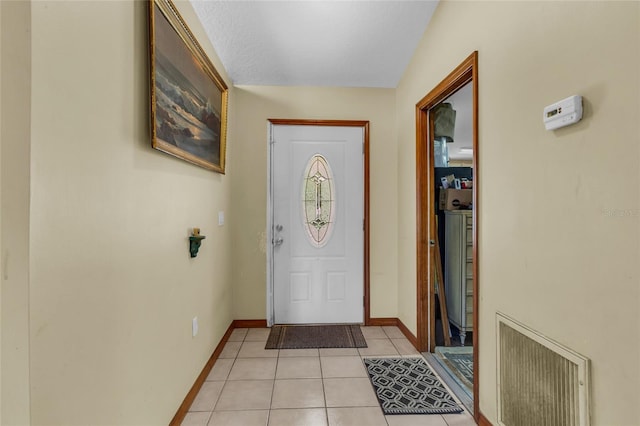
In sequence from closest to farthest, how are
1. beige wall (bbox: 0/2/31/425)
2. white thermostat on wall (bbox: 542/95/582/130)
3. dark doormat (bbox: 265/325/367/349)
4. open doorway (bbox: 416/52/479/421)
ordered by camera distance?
beige wall (bbox: 0/2/31/425)
white thermostat on wall (bbox: 542/95/582/130)
open doorway (bbox: 416/52/479/421)
dark doormat (bbox: 265/325/367/349)

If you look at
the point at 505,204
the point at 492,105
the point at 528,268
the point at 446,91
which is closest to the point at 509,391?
the point at 528,268

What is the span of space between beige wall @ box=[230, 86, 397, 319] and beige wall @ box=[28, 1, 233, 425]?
1.32 m

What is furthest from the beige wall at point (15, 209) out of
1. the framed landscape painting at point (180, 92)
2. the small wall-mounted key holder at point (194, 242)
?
the small wall-mounted key holder at point (194, 242)

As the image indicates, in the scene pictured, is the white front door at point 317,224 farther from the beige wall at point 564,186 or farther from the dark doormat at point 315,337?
the beige wall at point 564,186

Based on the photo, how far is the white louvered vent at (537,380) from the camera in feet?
3.27

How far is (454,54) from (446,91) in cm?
23

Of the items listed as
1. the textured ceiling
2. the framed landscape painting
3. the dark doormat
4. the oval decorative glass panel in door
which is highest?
the textured ceiling

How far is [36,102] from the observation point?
761 millimetres

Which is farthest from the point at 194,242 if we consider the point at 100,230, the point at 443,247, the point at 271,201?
the point at 443,247

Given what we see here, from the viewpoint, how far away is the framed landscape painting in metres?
1.33

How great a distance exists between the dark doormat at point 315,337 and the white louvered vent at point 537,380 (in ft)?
4.52

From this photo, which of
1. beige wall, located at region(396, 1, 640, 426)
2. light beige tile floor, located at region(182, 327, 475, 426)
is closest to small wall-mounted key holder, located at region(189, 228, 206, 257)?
light beige tile floor, located at region(182, 327, 475, 426)

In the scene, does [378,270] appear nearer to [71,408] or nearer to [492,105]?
[492,105]

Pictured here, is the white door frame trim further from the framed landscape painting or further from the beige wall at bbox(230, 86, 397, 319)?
the framed landscape painting
